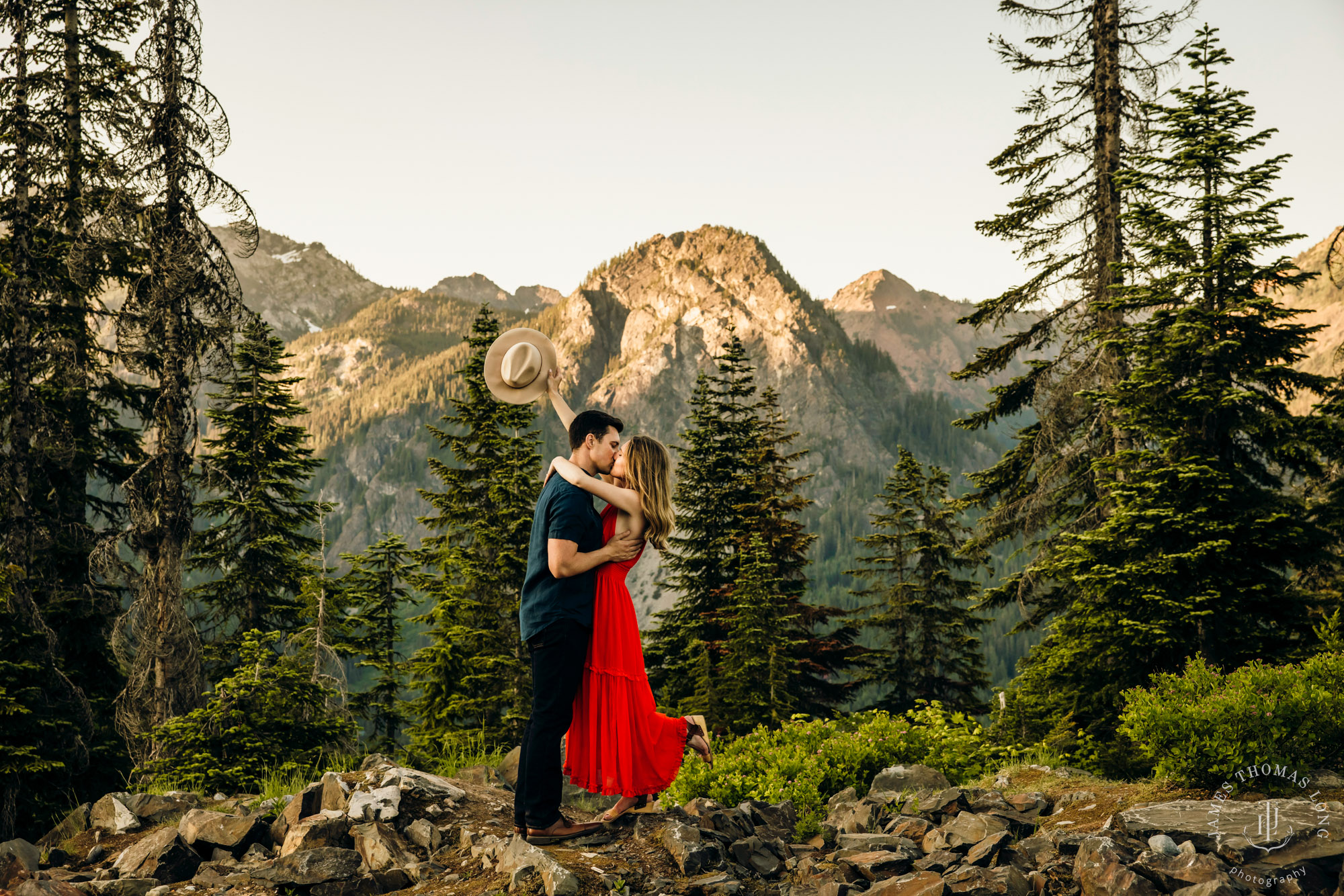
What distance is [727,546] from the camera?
25.0 metres

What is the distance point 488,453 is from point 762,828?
59.0 ft

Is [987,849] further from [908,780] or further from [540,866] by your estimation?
[908,780]

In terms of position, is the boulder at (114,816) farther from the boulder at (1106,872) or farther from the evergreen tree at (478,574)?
the evergreen tree at (478,574)

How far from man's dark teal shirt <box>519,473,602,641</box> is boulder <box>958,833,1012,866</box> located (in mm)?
2827

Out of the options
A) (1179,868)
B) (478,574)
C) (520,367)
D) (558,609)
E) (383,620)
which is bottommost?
(383,620)

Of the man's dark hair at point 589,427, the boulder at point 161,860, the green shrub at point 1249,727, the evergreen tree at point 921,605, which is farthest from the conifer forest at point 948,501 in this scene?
the evergreen tree at point 921,605

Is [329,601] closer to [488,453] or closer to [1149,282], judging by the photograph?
[488,453]

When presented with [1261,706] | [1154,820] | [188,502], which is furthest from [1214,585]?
[188,502]

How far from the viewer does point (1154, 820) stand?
5129 millimetres

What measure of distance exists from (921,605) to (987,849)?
24024mm

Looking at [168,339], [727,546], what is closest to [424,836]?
[168,339]

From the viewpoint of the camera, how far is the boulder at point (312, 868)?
4.88 m

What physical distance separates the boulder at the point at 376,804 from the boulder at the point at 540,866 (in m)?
1.14

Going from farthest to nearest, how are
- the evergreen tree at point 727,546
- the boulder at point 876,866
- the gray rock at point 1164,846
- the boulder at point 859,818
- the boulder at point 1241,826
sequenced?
the evergreen tree at point 727,546
the boulder at point 859,818
the boulder at point 876,866
the gray rock at point 1164,846
the boulder at point 1241,826
